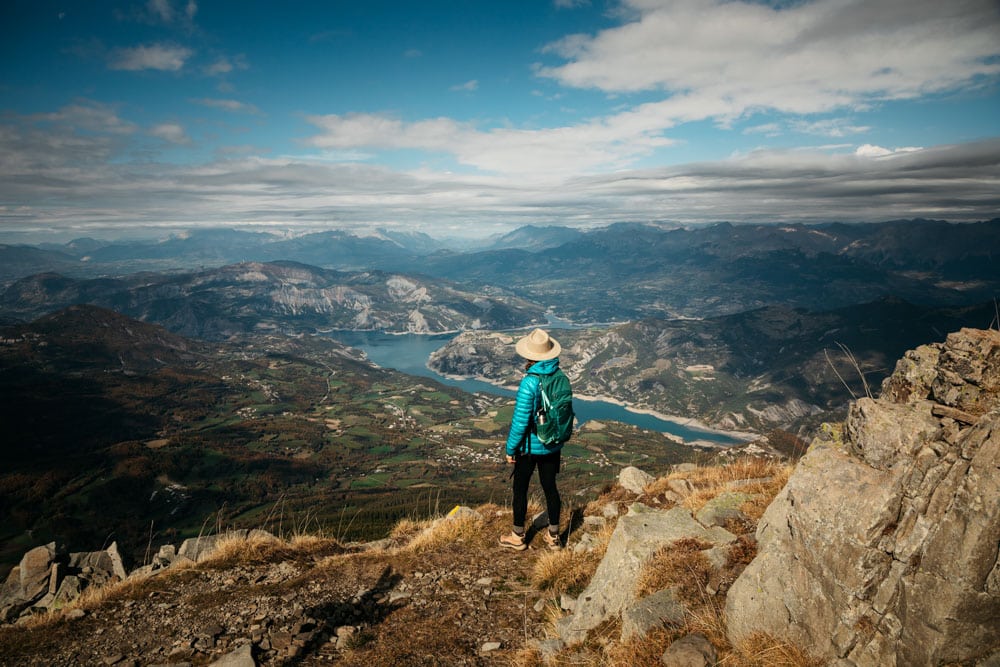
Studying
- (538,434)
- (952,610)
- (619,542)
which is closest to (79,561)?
(538,434)

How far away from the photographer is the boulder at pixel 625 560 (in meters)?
5.78

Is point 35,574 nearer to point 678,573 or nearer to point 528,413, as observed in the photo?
point 528,413

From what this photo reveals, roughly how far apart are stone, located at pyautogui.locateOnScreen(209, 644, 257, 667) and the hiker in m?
4.63

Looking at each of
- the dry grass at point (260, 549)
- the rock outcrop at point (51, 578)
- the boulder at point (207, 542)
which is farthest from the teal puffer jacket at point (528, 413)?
the rock outcrop at point (51, 578)

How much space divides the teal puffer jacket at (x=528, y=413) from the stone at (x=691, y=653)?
391 cm

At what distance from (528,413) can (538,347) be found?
4.35ft

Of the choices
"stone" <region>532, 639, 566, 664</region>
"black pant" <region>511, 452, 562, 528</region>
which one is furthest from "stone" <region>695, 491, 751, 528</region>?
"stone" <region>532, 639, 566, 664</region>

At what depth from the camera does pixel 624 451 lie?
7170 inches

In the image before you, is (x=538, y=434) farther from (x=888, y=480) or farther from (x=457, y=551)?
(x=888, y=480)

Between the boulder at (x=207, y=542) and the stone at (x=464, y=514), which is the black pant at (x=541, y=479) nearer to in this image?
the stone at (x=464, y=514)

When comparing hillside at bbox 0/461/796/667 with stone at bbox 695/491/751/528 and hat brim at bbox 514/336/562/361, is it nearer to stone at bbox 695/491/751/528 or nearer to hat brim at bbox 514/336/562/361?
stone at bbox 695/491/751/528

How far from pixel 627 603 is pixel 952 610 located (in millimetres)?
3218

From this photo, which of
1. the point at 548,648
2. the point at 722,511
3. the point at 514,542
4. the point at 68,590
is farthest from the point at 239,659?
the point at 722,511

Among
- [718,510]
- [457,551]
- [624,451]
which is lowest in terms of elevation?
[624,451]
